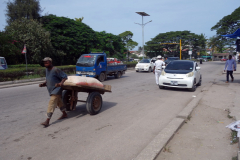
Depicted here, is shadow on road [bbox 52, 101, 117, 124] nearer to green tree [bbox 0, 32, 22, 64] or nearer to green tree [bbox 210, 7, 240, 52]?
green tree [bbox 0, 32, 22, 64]

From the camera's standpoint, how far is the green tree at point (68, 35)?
1078 inches

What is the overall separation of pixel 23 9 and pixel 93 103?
29387 mm

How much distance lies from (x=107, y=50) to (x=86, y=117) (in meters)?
31.9

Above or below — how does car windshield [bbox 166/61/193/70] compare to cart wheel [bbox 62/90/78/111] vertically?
above

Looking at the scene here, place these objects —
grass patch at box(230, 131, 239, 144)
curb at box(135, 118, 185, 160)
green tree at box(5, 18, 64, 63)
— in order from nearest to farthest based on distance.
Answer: curb at box(135, 118, 185, 160), grass patch at box(230, 131, 239, 144), green tree at box(5, 18, 64, 63)

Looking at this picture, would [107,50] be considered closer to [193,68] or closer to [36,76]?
[36,76]

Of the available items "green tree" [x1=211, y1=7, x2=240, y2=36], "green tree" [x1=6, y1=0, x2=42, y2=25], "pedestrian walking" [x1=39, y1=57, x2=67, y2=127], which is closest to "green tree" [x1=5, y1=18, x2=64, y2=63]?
"green tree" [x1=6, y1=0, x2=42, y2=25]

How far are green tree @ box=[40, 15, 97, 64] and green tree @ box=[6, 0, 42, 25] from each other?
1886 millimetres

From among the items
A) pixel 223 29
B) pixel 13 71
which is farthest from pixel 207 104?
pixel 223 29

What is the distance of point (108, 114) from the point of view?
6.19 metres

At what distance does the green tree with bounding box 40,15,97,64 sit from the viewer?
27.4 m

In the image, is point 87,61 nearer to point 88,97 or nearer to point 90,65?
point 90,65

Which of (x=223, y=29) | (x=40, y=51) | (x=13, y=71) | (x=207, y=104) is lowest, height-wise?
(x=207, y=104)

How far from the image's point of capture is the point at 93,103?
19.7 feet
